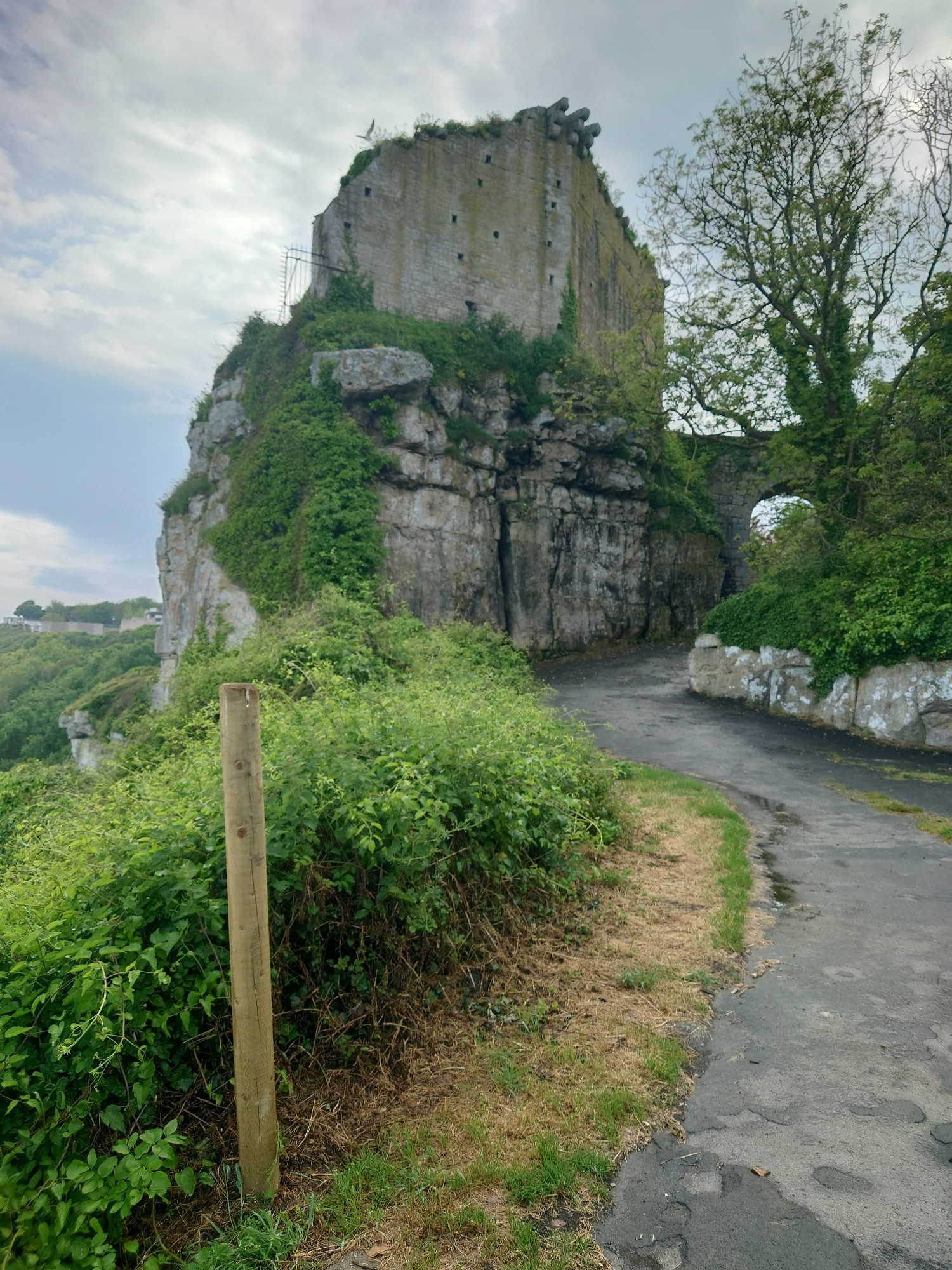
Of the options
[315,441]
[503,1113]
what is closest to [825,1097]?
[503,1113]

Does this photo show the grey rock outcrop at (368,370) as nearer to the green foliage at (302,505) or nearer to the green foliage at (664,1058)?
the green foliage at (302,505)

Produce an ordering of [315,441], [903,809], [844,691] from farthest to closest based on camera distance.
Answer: [315,441], [844,691], [903,809]

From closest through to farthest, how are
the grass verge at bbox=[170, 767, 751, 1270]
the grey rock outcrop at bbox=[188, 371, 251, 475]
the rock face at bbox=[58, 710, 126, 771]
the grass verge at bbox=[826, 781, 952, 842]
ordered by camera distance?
the grass verge at bbox=[170, 767, 751, 1270]
the grass verge at bbox=[826, 781, 952, 842]
the grey rock outcrop at bbox=[188, 371, 251, 475]
the rock face at bbox=[58, 710, 126, 771]

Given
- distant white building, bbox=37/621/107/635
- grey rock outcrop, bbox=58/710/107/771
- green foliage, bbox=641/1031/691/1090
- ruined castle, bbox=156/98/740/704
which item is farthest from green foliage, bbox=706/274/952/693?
distant white building, bbox=37/621/107/635

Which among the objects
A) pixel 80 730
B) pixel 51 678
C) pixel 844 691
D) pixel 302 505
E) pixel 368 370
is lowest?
pixel 51 678

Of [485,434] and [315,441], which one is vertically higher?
[485,434]

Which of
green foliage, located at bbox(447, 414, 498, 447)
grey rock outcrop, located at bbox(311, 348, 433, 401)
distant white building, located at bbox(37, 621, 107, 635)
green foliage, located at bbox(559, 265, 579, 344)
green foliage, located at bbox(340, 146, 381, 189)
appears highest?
green foliage, located at bbox(340, 146, 381, 189)

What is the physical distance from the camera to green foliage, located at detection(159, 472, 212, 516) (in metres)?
25.2

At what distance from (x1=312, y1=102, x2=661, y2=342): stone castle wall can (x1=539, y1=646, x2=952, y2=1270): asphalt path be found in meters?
20.2

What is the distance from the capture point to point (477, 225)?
83.3ft

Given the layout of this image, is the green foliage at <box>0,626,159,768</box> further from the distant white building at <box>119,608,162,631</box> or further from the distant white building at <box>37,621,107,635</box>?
the distant white building at <box>37,621,107,635</box>

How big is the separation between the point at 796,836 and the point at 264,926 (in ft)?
22.8

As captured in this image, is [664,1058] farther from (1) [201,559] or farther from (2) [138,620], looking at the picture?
(2) [138,620]

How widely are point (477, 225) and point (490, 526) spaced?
10592 mm
